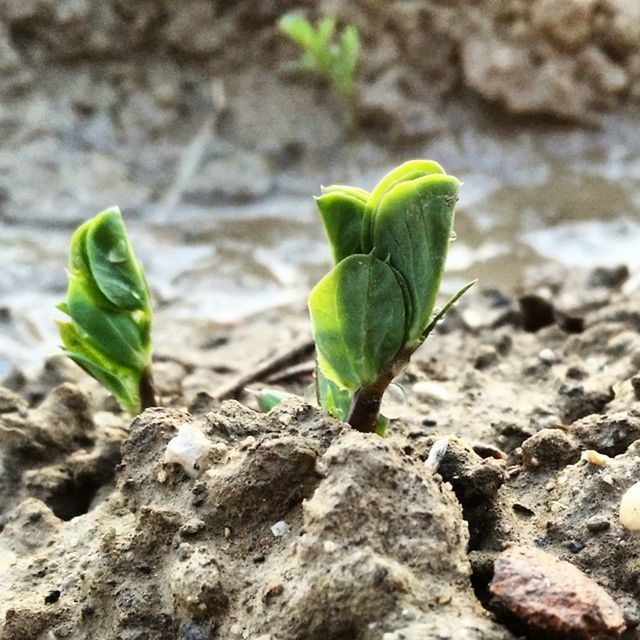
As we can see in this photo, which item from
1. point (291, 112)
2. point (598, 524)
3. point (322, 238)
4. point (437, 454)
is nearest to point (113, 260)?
point (437, 454)

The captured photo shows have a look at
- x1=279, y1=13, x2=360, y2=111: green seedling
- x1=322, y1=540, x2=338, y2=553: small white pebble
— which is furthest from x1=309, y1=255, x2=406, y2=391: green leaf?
x1=279, y1=13, x2=360, y2=111: green seedling

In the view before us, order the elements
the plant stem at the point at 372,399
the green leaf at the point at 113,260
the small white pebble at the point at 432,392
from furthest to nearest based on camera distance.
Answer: the small white pebble at the point at 432,392 < the green leaf at the point at 113,260 < the plant stem at the point at 372,399

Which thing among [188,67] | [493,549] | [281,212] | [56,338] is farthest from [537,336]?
[188,67]

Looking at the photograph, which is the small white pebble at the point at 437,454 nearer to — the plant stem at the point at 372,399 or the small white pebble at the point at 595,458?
the plant stem at the point at 372,399

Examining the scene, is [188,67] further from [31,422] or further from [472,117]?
[31,422]

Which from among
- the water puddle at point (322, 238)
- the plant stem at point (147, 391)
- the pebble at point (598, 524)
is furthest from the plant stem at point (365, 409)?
the water puddle at point (322, 238)

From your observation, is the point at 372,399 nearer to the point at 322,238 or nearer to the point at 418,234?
the point at 418,234
